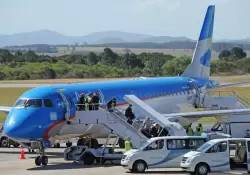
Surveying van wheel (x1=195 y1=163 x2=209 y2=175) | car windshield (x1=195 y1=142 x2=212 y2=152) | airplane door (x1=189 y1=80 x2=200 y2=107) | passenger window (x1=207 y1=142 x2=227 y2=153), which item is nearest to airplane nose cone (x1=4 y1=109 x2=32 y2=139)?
car windshield (x1=195 y1=142 x2=212 y2=152)

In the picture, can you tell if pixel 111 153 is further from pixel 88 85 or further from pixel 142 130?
pixel 88 85

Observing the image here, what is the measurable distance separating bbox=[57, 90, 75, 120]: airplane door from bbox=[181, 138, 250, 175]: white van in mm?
8062

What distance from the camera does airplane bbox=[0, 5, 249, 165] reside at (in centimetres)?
3478

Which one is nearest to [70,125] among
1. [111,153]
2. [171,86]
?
[111,153]

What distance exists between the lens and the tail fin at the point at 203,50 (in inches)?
2089

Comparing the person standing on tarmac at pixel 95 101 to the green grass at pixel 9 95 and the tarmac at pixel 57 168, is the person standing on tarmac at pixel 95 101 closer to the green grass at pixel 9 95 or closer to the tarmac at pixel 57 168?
the tarmac at pixel 57 168

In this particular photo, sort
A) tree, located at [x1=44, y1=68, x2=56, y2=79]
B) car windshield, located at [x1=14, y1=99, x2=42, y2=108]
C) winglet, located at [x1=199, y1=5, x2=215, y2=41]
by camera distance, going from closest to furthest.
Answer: car windshield, located at [x1=14, y1=99, x2=42, y2=108]
winglet, located at [x1=199, y1=5, x2=215, y2=41]
tree, located at [x1=44, y1=68, x2=56, y2=79]

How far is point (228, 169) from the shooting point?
29938 millimetres

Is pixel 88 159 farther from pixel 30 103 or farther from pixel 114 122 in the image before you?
pixel 30 103

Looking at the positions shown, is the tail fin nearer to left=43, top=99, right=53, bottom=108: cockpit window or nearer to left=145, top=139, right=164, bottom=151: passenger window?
left=43, top=99, right=53, bottom=108: cockpit window

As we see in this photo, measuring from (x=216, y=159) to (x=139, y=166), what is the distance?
3.66 meters

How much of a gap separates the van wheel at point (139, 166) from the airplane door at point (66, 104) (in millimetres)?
6091

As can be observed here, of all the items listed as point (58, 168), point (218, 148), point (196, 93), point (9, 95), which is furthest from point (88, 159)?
point (9, 95)

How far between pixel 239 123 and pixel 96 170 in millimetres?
14348
